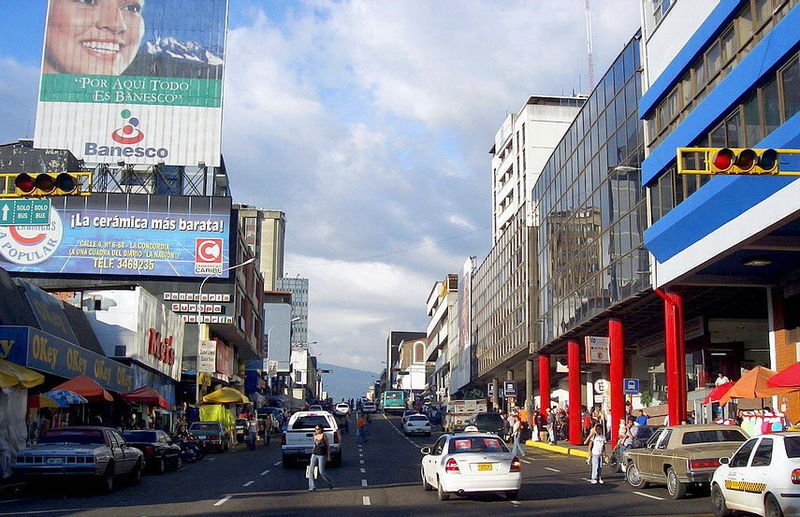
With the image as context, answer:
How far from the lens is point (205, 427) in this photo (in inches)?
1633

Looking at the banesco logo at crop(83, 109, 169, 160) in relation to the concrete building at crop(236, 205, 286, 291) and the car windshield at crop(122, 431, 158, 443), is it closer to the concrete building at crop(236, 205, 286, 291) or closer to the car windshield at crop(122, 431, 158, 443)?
the car windshield at crop(122, 431, 158, 443)

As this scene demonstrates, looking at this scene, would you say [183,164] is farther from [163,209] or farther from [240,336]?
[240,336]

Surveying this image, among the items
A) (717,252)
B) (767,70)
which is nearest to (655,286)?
(717,252)

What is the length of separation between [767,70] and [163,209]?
49913 mm

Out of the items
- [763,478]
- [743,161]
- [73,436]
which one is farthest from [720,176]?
[73,436]

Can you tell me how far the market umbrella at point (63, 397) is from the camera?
27.7 meters

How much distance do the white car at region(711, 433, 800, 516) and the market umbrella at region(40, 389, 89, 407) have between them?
67.2 feet

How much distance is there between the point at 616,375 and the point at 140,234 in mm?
39214

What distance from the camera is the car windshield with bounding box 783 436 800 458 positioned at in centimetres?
1278

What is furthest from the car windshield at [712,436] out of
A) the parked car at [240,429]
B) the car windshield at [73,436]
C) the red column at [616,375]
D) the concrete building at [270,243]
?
the concrete building at [270,243]

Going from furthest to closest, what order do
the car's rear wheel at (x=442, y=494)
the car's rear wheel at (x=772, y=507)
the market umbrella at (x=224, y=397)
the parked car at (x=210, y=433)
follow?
the market umbrella at (x=224, y=397) < the parked car at (x=210, y=433) < the car's rear wheel at (x=442, y=494) < the car's rear wheel at (x=772, y=507)

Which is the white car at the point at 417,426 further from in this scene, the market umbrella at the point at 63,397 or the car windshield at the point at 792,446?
the car windshield at the point at 792,446

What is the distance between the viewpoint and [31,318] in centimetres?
3306

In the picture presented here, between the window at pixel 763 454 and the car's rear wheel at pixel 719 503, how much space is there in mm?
1236
